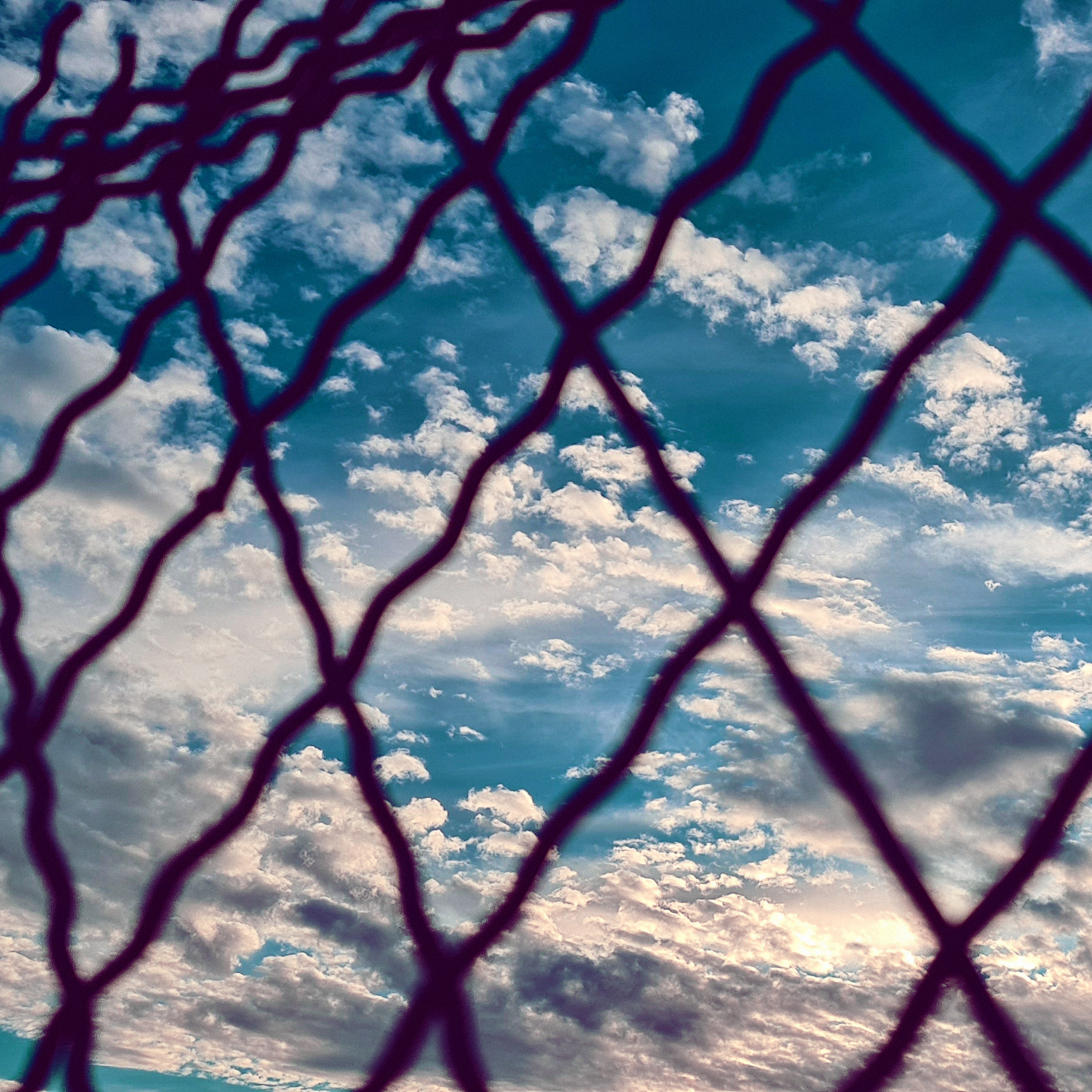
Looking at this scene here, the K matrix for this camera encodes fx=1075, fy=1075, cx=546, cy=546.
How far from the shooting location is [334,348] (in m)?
1.21

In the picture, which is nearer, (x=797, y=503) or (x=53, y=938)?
(x=797, y=503)

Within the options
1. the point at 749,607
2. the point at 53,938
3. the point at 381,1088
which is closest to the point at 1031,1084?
the point at 749,607

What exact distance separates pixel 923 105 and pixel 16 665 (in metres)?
1.19

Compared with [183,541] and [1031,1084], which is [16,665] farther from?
[1031,1084]

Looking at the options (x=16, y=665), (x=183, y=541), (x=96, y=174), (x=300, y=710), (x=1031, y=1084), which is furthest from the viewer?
(x=96, y=174)

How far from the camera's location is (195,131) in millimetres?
1404

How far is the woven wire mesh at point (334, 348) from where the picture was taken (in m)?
0.82

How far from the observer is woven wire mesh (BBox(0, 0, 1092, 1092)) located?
820mm

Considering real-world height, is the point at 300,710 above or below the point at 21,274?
below

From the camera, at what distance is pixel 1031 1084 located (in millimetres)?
711

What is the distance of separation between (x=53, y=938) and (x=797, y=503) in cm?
92

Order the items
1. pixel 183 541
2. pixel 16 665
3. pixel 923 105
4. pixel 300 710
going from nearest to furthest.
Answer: pixel 923 105
pixel 300 710
pixel 183 541
pixel 16 665

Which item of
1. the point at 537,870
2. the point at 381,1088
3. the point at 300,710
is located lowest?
the point at 381,1088

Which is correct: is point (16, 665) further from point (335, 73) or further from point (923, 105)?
point (923, 105)
